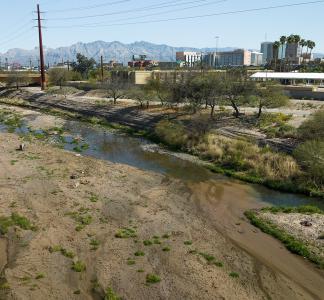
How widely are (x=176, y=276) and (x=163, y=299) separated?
6.14ft

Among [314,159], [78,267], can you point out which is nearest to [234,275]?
[78,267]

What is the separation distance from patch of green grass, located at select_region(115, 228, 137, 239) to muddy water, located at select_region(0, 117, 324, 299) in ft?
17.5

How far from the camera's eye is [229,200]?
3086 cm

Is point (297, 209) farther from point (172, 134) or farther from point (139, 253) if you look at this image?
point (172, 134)

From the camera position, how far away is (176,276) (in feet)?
65.9

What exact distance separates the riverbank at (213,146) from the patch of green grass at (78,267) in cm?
1799

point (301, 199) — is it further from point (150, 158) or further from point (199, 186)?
point (150, 158)

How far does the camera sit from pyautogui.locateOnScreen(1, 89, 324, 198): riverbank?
111 feet

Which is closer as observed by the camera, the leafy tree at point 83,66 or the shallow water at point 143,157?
the shallow water at point 143,157

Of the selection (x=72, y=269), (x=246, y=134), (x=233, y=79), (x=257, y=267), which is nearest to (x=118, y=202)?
(x=72, y=269)

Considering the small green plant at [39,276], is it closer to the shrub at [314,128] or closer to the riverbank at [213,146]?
the riverbank at [213,146]

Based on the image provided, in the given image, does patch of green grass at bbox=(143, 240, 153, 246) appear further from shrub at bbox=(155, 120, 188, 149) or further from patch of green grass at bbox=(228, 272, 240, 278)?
shrub at bbox=(155, 120, 188, 149)

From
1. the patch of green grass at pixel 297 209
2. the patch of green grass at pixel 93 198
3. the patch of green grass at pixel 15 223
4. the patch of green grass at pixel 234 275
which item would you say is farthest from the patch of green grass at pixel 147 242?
the patch of green grass at pixel 297 209

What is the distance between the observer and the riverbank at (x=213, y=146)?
33812 mm
